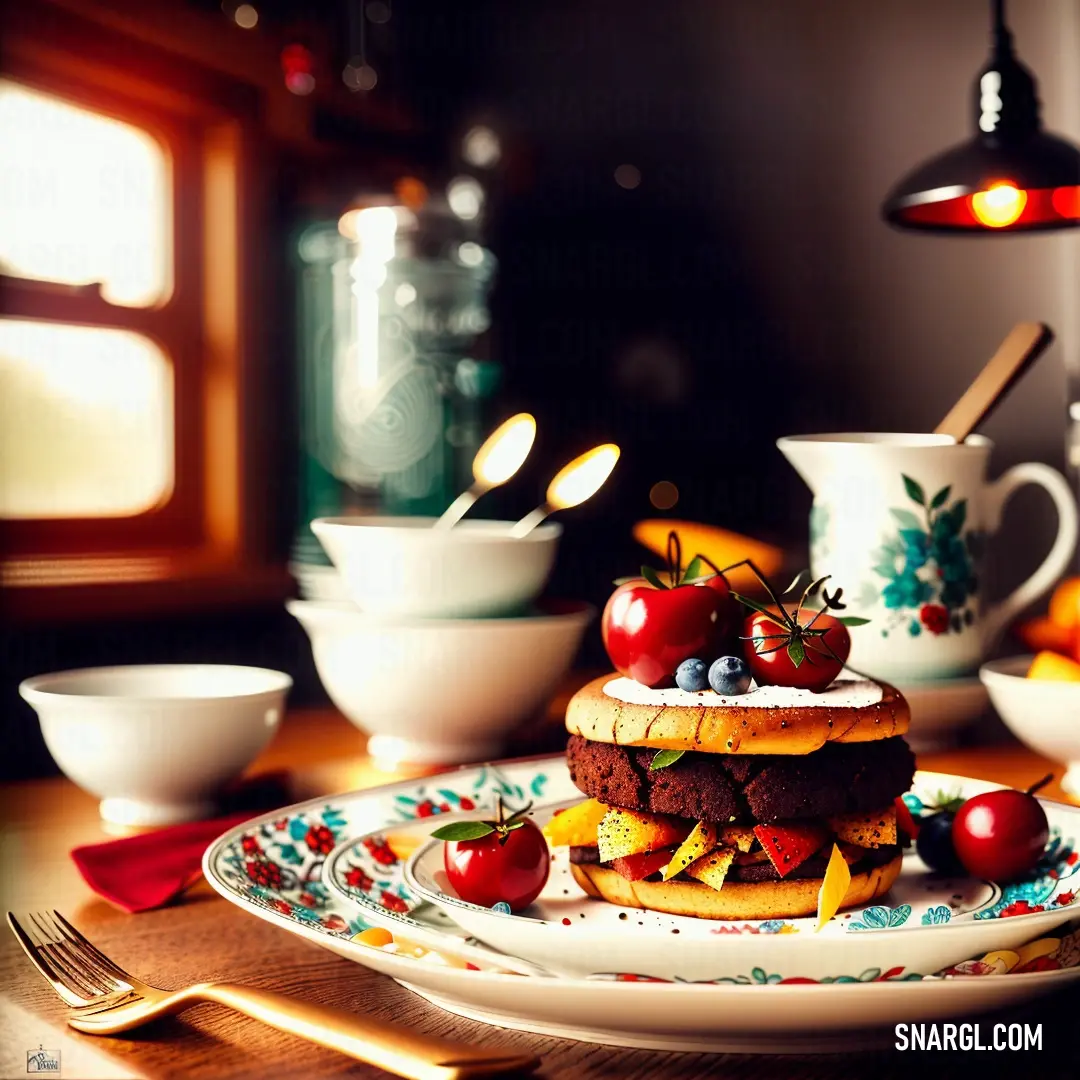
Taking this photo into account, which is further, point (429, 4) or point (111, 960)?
point (429, 4)

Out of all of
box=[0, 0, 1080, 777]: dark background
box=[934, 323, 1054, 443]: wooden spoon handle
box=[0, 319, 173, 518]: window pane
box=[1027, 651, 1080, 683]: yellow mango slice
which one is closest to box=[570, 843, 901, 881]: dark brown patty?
box=[1027, 651, 1080, 683]: yellow mango slice

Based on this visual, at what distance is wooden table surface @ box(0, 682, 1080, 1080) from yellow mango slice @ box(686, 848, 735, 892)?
0.50 ft

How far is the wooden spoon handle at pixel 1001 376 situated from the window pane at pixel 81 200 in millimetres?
1000

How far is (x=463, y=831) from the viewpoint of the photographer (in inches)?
26.0

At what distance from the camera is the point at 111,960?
0.65 meters

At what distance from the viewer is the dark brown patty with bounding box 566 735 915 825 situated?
665 millimetres

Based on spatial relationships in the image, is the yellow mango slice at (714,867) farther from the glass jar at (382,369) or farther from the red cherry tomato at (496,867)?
the glass jar at (382,369)

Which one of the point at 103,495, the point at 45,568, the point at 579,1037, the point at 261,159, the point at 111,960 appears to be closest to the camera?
the point at 579,1037

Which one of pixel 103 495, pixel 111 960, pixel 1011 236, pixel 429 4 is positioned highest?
pixel 429 4

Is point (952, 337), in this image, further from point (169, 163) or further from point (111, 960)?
point (111, 960)

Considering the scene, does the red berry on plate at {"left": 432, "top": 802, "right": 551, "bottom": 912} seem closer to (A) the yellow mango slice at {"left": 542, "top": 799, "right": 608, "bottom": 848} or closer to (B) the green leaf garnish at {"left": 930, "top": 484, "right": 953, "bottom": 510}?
(A) the yellow mango slice at {"left": 542, "top": 799, "right": 608, "bottom": 848}

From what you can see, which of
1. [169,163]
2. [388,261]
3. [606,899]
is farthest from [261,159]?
[606,899]

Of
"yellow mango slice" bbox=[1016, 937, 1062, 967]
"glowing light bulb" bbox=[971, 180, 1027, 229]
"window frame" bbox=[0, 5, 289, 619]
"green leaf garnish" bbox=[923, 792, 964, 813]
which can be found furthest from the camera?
"window frame" bbox=[0, 5, 289, 619]

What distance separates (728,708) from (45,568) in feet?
3.02
